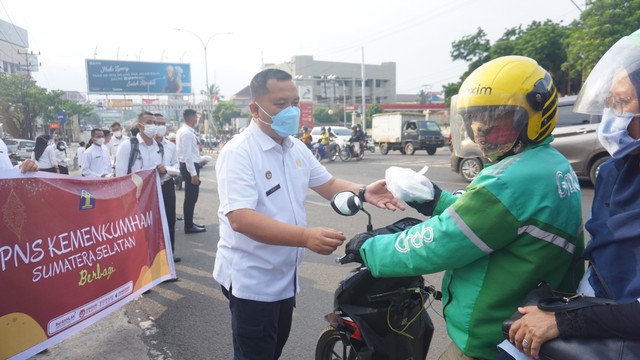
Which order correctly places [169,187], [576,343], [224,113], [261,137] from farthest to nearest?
[224,113], [169,187], [261,137], [576,343]

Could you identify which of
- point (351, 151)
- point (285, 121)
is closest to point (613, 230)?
point (285, 121)

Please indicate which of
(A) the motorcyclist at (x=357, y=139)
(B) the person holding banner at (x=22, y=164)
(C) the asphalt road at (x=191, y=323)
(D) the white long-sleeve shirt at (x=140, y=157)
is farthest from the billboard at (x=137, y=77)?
(B) the person holding banner at (x=22, y=164)

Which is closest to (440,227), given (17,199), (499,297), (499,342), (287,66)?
(499,297)

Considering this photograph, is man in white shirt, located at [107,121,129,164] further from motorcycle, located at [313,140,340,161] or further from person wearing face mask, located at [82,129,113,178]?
motorcycle, located at [313,140,340,161]

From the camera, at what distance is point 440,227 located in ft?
4.52

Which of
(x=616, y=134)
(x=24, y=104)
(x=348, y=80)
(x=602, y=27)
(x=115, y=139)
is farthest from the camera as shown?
(x=348, y=80)

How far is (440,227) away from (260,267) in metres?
0.90

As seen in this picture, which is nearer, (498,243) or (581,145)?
(498,243)

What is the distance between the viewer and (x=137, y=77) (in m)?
43.0

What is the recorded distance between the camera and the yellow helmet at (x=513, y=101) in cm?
144

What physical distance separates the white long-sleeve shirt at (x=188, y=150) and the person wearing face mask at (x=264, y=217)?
488 centimetres

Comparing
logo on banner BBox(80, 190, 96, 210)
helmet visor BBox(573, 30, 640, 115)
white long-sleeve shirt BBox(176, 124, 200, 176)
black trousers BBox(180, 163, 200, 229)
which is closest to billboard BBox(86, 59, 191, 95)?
white long-sleeve shirt BBox(176, 124, 200, 176)

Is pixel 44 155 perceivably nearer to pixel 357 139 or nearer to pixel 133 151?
pixel 133 151

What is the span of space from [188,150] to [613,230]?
636cm
